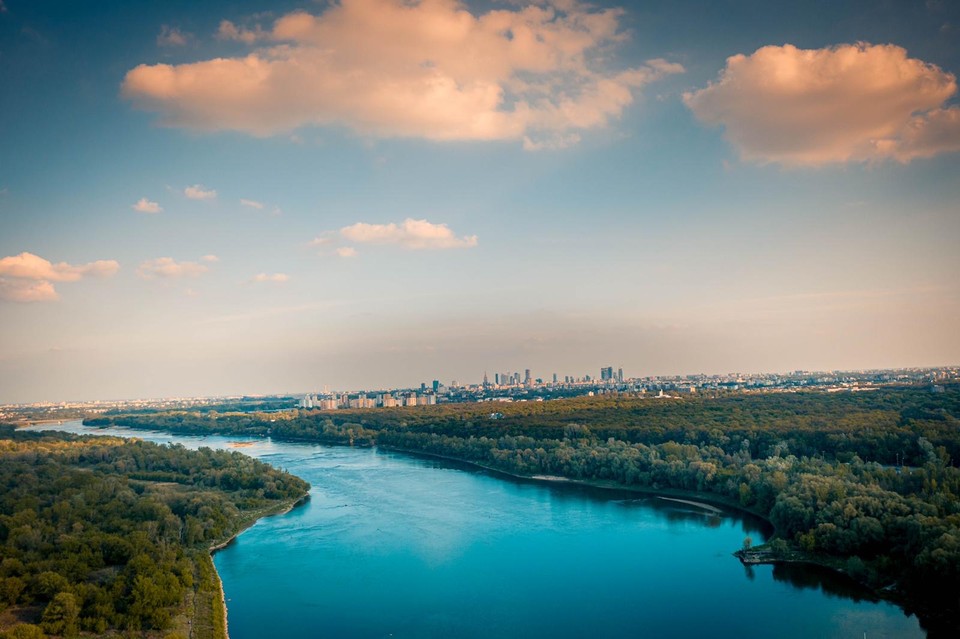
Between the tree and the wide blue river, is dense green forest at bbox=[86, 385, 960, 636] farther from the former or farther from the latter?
the tree

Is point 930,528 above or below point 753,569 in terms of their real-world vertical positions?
above

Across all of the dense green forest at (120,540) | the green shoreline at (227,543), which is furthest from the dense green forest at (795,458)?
the dense green forest at (120,540)

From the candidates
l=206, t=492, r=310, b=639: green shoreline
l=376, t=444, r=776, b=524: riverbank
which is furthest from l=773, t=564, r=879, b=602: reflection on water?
l=206, t=492, r=310, b=639: green shoreline

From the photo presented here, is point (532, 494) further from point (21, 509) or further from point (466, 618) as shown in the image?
point (21, 509)

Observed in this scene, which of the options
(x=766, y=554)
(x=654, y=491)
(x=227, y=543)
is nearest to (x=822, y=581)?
(x=766, y=554)

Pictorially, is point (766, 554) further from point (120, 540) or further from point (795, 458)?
point (120, 540)

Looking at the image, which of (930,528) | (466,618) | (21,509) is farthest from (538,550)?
(21,509)
